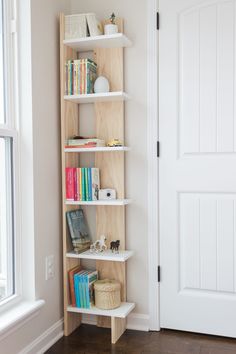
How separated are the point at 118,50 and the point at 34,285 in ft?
5.15

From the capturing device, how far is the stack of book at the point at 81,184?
2.60 m

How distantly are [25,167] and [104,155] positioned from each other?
1.93 feet

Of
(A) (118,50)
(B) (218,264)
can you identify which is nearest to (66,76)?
(A) (118,50)

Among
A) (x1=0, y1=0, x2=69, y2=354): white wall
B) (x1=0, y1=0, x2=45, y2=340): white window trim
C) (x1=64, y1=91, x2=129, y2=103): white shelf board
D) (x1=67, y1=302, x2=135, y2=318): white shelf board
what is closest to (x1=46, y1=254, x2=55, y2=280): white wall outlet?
(x1=0, y1=0, x2=69, y2=354): white wall

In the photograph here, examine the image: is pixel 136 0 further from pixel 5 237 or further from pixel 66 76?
pixel 5 237

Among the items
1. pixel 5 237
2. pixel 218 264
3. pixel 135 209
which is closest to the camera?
pixel 5 237

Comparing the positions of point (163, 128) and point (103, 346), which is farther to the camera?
point (163, 128)

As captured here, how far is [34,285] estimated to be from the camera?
2.36m

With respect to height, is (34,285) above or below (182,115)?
below

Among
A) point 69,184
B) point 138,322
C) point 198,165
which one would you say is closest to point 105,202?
point 69,184

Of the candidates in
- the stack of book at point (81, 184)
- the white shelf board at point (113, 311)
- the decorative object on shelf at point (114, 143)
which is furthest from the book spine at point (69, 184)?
the white shelf board at point (113, 311)

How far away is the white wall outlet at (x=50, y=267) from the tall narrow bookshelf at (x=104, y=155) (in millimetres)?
89

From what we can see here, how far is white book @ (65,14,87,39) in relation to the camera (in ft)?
8.54

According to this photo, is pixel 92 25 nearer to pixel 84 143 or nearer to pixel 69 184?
pixel 84 143
